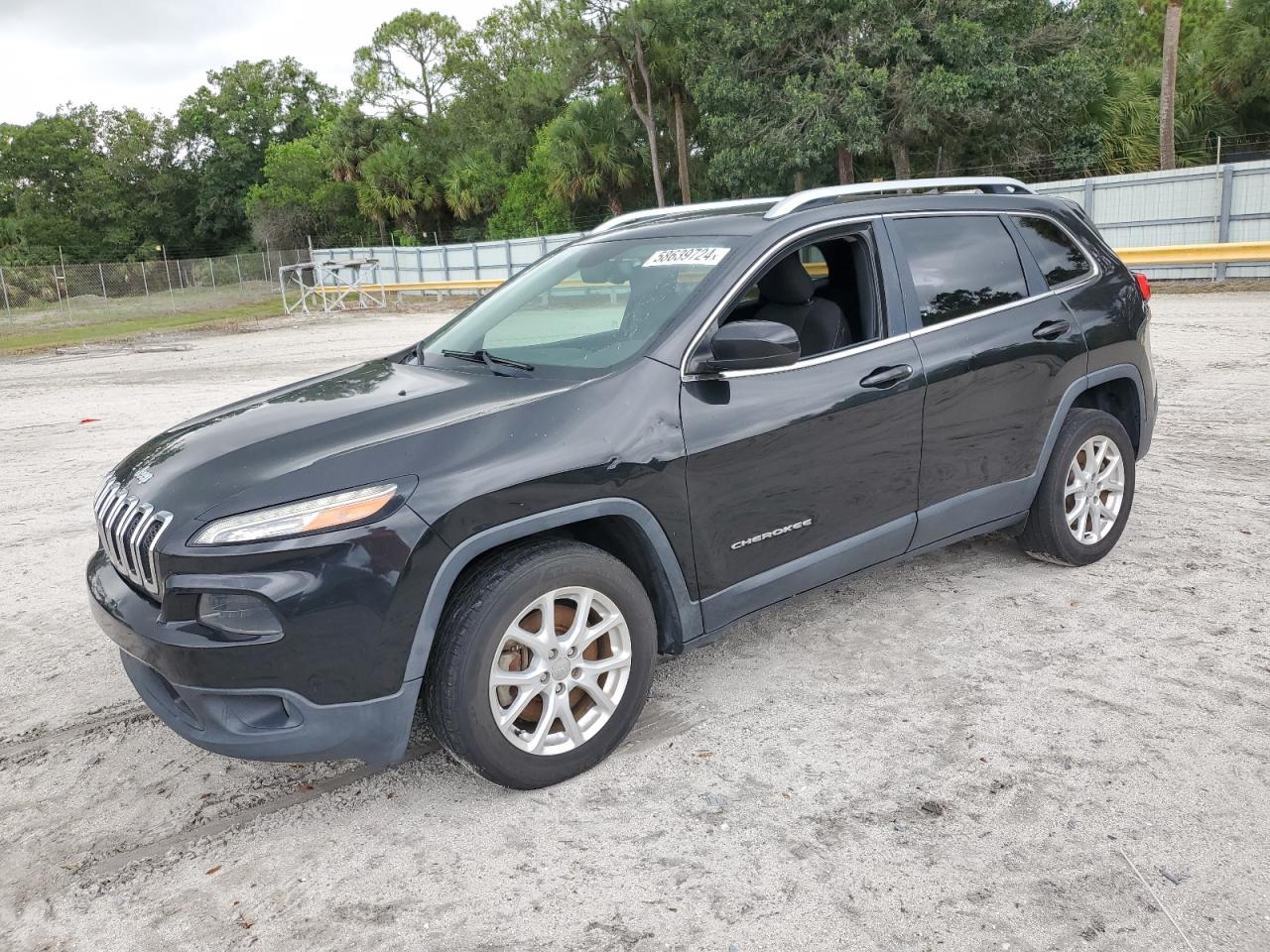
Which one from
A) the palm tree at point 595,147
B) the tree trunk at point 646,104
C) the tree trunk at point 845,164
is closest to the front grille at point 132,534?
the tree trunk at point 845,164

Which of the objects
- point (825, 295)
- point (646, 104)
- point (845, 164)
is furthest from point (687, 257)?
point (646, 104)

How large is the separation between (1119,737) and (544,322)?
264 centimetres

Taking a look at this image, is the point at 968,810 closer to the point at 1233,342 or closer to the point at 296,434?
the point at 296,434

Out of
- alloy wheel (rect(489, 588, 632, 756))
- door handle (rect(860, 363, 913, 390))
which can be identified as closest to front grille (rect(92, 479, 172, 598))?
alloy wheel (rect(489, 588, 632, 756))

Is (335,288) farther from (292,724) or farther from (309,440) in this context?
(292,724)

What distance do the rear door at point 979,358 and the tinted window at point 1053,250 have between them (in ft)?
0.23

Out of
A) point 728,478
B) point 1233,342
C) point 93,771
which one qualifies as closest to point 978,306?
point 728,478

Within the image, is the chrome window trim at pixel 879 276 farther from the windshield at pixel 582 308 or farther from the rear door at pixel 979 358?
the windshield at pixel 582 308

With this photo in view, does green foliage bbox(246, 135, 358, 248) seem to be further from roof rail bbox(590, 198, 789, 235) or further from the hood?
the hood

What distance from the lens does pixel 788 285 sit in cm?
425

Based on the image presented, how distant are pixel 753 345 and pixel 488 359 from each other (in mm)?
1105

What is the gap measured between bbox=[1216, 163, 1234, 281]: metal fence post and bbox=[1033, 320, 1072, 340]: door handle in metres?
18.2

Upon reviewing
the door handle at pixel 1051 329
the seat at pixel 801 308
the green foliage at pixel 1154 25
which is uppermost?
the green foliage at pixel 1154 25

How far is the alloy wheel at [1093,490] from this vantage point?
4.80m
